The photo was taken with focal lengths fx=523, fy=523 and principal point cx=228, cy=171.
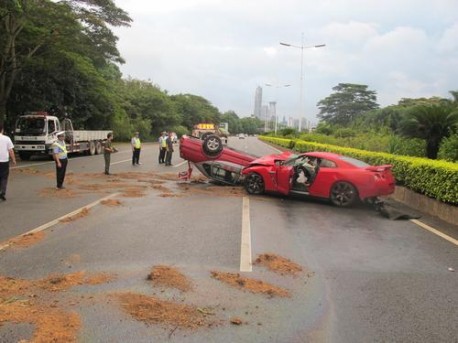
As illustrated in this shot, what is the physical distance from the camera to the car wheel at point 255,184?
14.0 meters

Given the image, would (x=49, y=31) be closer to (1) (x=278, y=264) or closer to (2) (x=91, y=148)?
(2) (x=91, y=148)

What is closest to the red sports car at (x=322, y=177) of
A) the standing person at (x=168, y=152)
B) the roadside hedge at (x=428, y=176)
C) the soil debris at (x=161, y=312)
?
the roadside hedge at (x=428, y=176)

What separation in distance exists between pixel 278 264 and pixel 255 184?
7.30 meters

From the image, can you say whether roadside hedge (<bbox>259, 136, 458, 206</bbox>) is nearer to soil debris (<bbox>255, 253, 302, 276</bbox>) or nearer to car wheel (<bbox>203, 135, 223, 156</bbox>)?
car wheel (<bbox>203, 135, 223, 156</bbox>)

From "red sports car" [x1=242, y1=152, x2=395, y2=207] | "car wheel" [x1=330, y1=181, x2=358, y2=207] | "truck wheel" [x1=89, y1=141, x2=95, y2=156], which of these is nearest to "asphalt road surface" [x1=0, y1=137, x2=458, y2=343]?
"car wheel" [x1=330, y1=181, x2=358, y2=207]

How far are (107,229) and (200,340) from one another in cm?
495

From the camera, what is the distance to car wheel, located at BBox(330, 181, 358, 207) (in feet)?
40.6

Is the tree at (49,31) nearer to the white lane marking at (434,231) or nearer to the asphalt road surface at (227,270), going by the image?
the asphalt road surface at (227,270)

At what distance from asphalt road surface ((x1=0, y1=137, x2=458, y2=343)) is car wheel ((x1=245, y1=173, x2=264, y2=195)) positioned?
5.37 ft

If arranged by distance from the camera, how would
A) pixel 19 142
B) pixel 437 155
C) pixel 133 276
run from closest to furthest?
pixel 133 276, pixel 437 155, pixel 19 142

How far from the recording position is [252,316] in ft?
16.1

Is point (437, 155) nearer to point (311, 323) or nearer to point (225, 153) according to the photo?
point (225, 153)

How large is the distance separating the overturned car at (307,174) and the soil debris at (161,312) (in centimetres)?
801

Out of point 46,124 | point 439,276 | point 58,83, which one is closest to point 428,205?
point 439,276
